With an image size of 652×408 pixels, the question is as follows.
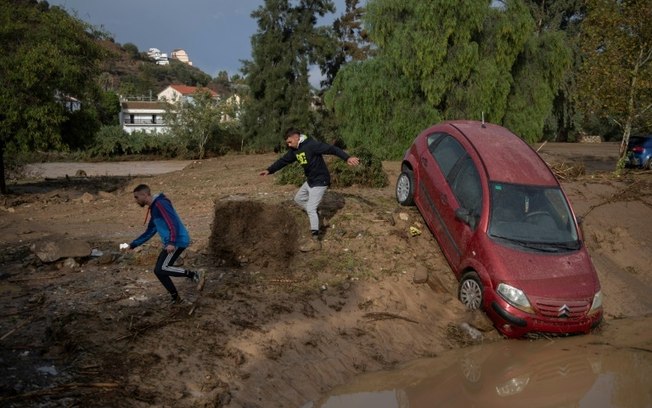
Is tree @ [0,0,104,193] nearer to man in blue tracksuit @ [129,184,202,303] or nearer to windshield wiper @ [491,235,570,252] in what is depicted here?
man in blue tracksuit @ [129,184,202,303]

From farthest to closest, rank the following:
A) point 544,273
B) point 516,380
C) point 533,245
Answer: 1. point 533,245
2. point 544,273
3. point 516,380

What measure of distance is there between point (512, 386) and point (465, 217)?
8.08 ft

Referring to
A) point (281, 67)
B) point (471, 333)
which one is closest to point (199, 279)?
point (471, 333)

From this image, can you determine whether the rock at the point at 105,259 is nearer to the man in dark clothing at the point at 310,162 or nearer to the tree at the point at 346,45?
the man in dark clothing at the point at 310,162

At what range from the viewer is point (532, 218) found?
7.82 meters

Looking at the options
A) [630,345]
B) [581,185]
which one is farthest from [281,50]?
[630,345]

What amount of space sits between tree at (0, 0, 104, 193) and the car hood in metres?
14.5

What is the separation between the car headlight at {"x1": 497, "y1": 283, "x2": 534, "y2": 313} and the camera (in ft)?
22.7

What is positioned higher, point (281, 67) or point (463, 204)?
point (281, 67)

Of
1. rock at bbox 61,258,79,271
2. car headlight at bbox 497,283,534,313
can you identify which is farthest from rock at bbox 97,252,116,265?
car headlight at bbox 497,283,534,313

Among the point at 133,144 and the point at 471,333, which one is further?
the point at 133,144

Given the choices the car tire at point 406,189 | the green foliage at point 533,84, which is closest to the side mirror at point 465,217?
the car tire at point 406,189

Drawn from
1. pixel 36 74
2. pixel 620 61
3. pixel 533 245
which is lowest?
pixel 533 245

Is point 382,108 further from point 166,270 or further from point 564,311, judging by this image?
point 166,270
